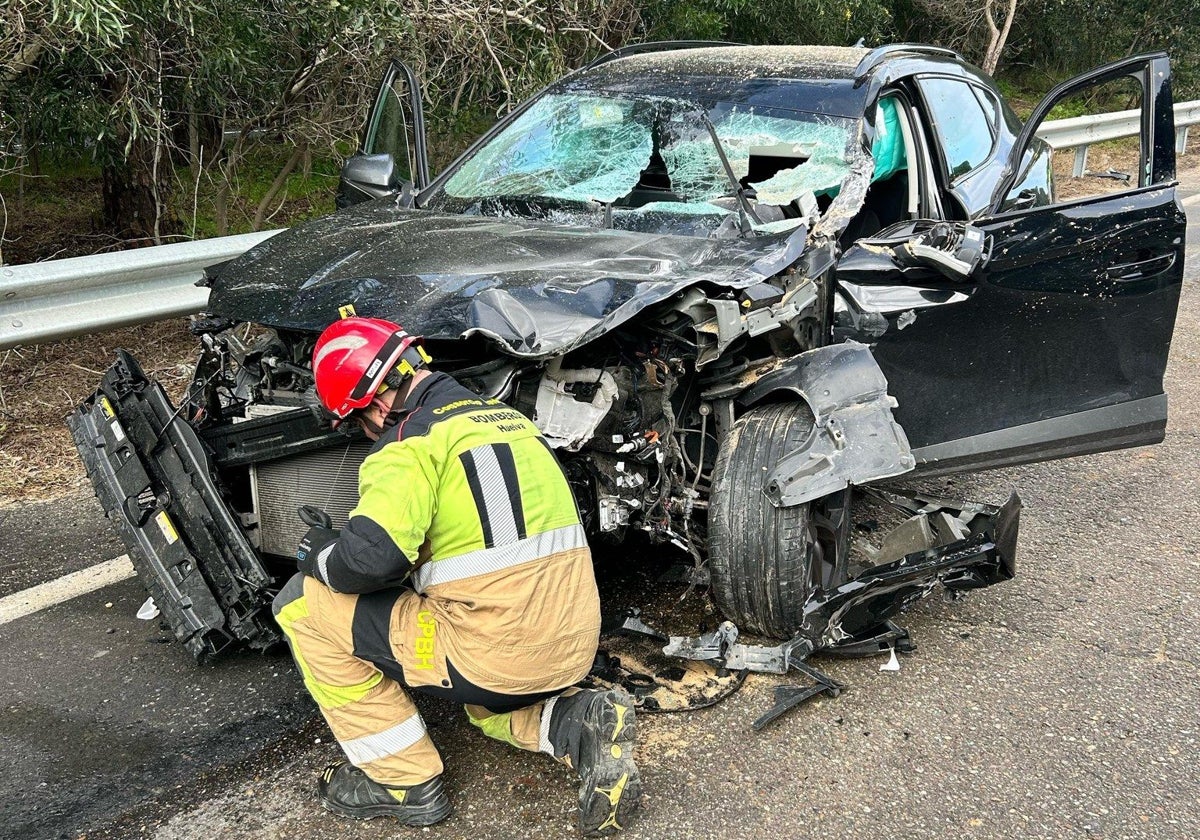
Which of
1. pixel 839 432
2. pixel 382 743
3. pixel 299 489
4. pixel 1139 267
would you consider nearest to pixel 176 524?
pixel 299 489

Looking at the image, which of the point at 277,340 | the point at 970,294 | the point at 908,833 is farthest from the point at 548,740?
the point at 970,294

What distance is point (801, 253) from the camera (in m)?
3.44

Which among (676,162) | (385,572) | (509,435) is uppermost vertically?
(676,162)

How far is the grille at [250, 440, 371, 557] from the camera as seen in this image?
3305 millimetres

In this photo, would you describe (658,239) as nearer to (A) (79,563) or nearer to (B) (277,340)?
A: (B) (277,340)

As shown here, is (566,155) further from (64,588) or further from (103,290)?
(64,588)

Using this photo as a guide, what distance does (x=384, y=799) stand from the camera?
8.63 feet

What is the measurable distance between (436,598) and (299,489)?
98 cm

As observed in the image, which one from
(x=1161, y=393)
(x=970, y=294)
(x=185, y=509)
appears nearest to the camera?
(x=185, y=509)

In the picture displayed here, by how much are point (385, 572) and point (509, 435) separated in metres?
0.45

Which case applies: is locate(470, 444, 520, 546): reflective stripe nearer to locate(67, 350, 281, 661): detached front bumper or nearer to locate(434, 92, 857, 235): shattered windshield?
locate(67, 350, 281, 661): detached front bumper

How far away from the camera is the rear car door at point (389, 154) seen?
4.34 metres

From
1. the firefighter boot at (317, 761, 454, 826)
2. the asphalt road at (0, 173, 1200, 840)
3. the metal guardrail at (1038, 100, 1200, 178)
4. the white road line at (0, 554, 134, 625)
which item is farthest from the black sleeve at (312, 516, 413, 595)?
the metal guardrail at (1038, 100, 1200, 178)

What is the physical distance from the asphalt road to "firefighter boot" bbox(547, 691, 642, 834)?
109mm
